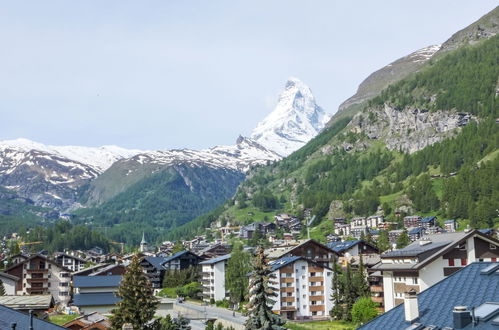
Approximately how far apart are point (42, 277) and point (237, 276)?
4936 cm

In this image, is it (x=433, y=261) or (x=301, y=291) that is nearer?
(x=433, y=261)

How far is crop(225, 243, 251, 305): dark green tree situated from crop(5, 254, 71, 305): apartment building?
135 ft

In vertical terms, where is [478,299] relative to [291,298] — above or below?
above

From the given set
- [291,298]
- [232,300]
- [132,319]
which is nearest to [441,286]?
[132,319]

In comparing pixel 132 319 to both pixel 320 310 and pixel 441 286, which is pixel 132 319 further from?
pixel 320 310

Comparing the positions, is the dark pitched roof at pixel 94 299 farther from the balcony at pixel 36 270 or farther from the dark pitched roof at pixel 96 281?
the balcony at pixel 36 270

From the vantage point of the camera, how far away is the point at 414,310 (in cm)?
2667

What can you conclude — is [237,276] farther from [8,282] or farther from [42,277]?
[8,282]

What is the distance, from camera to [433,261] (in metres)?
72.1

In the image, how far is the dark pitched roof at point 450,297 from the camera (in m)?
25.3

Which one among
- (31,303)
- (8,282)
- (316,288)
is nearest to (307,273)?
(316,288)

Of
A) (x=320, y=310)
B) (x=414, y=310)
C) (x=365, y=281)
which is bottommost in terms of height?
(x=320, y=310)

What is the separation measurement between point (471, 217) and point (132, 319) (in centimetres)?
14568

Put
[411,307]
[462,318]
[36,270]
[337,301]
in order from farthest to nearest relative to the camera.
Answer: [36,270]
[337,301]
[411,307]
[462,318]
